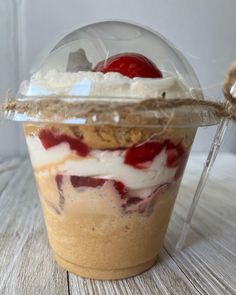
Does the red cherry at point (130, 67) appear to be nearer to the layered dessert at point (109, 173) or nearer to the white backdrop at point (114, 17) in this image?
the layered dessert at point (109, 173)

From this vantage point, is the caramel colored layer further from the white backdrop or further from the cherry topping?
the white backdrop

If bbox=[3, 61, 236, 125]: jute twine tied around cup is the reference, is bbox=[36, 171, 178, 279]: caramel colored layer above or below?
below

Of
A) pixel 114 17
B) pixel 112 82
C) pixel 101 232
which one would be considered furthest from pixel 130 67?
pixel 114 17

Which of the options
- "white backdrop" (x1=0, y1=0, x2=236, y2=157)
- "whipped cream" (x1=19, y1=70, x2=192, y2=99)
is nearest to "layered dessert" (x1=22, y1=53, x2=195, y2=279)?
"whipped cream" (x1=19, y1=70, x2=192, y2=99)

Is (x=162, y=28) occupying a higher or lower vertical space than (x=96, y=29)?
lower

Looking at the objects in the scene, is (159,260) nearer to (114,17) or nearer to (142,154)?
(142,154)

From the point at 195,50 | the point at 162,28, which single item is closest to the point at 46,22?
the point at 162,28

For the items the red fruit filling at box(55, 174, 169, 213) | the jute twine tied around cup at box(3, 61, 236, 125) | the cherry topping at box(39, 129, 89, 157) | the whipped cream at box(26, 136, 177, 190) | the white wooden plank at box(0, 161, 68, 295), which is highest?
the jute twine tied around cup at box(3, 61, 236, 125)

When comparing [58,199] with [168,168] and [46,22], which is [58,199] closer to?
[168,168]

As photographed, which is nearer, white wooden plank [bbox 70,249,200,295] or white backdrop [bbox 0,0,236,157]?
white wooden plank [bbox 70,249,200,295]
